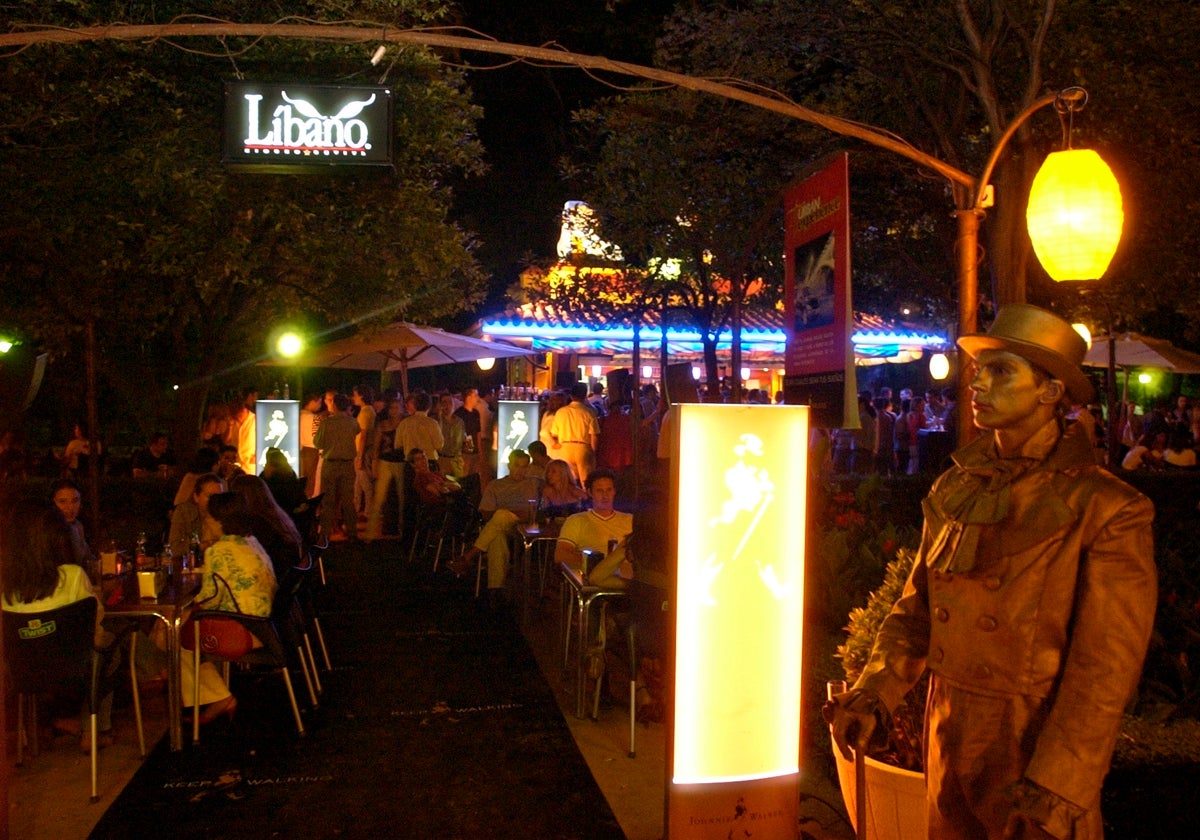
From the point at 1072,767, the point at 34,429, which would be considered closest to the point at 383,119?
the point at 1072,767

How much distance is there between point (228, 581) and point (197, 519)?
247 centimetres

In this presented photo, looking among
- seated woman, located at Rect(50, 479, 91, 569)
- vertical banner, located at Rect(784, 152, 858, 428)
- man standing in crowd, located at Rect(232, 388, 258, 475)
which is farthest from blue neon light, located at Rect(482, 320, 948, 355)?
seated woman, located at Rect(50, 479, 91, 569)

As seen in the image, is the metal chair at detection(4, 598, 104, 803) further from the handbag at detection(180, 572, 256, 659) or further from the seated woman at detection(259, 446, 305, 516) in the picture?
the seated woman at detection(259, 446, 305, 516)

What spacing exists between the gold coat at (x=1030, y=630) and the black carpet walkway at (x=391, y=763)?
2.66 metres

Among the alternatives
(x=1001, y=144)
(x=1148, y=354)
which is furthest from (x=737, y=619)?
(x=1148, y=354)

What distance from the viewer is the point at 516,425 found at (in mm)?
13266

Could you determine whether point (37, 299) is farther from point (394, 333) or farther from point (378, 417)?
point (378, 417)

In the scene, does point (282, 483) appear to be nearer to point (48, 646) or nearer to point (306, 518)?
point (306, 518)

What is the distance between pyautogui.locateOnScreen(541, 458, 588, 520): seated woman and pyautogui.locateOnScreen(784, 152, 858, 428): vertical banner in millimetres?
4228

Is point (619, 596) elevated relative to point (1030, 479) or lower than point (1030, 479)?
lower

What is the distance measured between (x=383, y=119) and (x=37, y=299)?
512 cm

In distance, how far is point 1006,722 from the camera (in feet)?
8.77

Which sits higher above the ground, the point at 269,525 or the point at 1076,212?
the point at 1076,212

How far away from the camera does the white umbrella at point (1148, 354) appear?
18.5 meters
